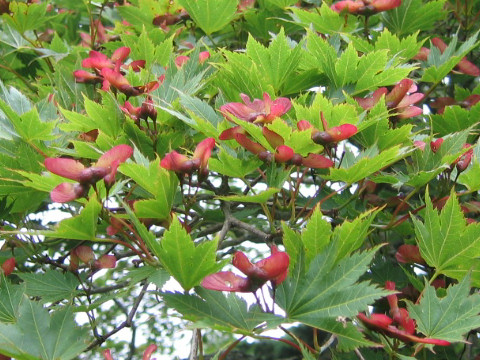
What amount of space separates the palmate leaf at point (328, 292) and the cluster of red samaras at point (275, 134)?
0.67ft

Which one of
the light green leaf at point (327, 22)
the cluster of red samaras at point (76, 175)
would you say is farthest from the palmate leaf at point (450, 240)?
the light green leaf at point (327, 22)

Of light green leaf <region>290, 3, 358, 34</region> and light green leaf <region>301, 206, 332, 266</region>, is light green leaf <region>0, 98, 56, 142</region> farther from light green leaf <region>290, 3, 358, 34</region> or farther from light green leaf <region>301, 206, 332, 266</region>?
light green leaf <region>290, 3, 358, 34</region>

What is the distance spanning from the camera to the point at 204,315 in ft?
3.35

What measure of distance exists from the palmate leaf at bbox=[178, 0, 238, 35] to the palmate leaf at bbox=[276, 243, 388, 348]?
1.01m

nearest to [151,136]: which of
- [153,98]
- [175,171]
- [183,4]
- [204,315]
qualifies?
[153,98]

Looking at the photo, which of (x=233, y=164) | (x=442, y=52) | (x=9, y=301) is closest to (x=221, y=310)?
(x=233, y=164)

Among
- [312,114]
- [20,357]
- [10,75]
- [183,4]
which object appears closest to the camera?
[20,357]

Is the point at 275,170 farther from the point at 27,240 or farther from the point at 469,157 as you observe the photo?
the point at 27,240

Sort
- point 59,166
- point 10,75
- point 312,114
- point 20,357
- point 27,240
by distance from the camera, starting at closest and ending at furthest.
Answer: point 20,357
point 59,166
point 312,114
point 27,240
point 10,75

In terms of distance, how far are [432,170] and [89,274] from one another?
759 millimetres

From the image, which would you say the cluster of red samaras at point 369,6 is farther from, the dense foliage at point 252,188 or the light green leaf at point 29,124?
the light green leaf at point 29,124

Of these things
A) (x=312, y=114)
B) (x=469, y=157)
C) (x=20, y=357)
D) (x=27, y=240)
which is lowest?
(x=27, y=240)

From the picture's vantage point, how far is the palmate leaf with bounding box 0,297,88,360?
104 centimetres

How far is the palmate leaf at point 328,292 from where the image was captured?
3.28ft
